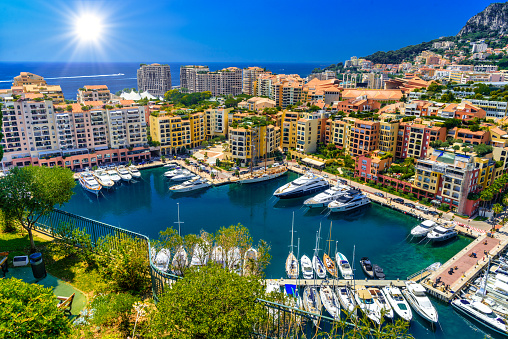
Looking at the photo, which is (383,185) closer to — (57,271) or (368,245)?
(368,245)

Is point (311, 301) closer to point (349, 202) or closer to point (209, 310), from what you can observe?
point (209, 310)


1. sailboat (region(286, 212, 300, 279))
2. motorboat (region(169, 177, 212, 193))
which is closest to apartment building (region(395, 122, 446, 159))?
motorboat (region(169, 177, 212, 193))

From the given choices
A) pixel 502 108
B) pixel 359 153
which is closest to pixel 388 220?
pixel 359 153

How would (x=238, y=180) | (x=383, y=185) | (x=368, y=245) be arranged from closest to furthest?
(x=368, y=245), (x=383, y=185), (x=238, y=180)

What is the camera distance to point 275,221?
39.8 meters

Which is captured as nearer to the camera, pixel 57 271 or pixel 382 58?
pixel 57 271

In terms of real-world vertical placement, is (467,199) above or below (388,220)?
above

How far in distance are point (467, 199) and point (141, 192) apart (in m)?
39.9

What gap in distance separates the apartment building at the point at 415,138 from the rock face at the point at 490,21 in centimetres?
12454

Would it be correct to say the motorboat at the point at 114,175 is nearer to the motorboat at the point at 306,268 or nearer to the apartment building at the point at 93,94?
the apartment building at the point at 93,94

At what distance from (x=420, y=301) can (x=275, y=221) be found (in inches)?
708

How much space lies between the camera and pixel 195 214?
40.9 meters

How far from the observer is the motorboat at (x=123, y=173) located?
51250 millimetres

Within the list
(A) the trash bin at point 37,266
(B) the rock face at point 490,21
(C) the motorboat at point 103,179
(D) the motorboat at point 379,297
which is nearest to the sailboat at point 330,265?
(D) the motorboat at point 379,297
